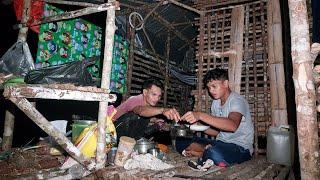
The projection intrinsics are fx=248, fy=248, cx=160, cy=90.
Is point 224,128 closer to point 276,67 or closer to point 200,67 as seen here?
point 276,67

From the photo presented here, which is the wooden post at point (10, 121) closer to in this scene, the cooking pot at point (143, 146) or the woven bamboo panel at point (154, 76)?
the cooking pot at point (143, 146)


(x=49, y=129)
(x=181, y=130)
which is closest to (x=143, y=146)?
(x=181, y=130)

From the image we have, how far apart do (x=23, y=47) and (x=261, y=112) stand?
186 inches

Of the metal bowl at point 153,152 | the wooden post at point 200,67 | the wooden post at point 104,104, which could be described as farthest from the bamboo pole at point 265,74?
the wooden post at point 104,104

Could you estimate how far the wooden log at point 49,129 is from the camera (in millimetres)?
2762

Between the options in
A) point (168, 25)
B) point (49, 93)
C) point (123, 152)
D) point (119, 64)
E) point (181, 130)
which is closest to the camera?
point (49, 93)

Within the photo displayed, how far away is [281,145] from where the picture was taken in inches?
161

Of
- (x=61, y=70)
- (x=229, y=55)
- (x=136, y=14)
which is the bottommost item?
(x=61, y=70)

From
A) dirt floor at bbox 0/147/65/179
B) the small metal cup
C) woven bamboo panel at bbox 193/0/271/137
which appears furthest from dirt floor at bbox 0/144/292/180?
woven bamboo panel at bbox 193/0/271/137

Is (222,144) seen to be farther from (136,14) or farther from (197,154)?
(136,14)

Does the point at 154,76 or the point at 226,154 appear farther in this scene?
the point at 154,76

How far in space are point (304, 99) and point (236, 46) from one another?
11.9ft

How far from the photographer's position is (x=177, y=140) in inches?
186

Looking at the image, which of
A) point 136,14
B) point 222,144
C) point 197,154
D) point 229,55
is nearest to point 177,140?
point 197,154
